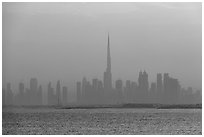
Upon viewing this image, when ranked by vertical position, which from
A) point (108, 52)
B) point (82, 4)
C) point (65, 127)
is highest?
point (82, 4)

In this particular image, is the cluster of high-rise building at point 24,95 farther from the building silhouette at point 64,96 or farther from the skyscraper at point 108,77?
the skyscraper at point 108,77

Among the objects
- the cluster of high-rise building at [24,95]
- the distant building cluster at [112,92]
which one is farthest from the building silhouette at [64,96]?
the cluster of high-rise building at [24,95]

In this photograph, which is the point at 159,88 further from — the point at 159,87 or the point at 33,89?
the point at 33,89

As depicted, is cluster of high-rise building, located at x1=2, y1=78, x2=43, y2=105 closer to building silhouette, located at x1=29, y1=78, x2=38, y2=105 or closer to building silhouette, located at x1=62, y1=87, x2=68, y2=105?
building silhouette, located at x1=29, y1=78, x2=38, y2=105

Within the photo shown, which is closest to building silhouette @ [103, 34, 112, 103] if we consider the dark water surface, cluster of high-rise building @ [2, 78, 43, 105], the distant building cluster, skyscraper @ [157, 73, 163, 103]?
the distant building cluster

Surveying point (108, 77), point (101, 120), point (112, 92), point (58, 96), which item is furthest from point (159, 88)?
point (101, 120)

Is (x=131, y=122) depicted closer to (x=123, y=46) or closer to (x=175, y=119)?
(x=175, y=119)

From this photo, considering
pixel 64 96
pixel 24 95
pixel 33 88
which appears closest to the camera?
pixel 33 88

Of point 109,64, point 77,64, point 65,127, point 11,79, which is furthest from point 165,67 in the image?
point 11,79
